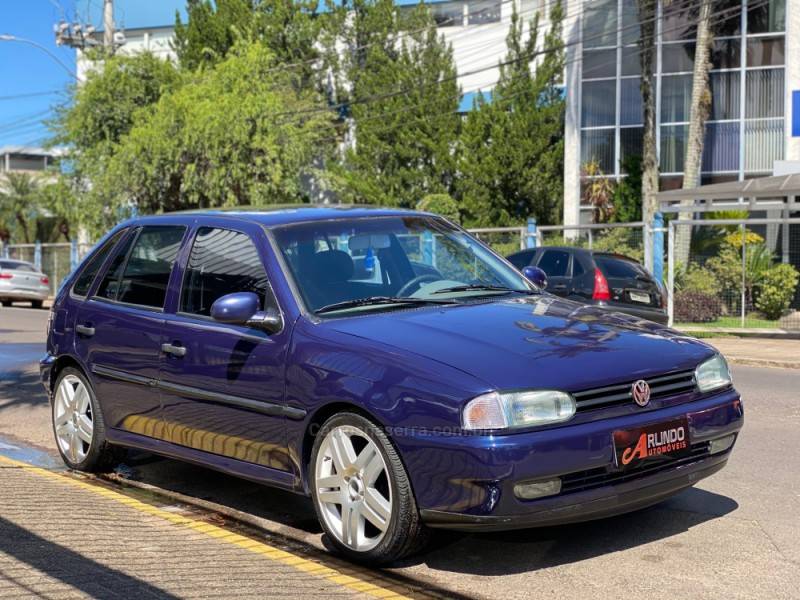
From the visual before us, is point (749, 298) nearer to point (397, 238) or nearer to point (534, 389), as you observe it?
point (397, 238)

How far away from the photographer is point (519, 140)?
108ft

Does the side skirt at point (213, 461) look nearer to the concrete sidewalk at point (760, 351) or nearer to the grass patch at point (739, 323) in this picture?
the concrete sidewalk at point (760, 351)

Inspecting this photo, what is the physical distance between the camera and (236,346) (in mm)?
5402

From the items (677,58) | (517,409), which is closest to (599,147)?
(677,58)

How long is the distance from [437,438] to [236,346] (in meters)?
1.48

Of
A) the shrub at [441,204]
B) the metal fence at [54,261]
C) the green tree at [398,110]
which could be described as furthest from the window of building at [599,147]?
the metal fence at [54,261]

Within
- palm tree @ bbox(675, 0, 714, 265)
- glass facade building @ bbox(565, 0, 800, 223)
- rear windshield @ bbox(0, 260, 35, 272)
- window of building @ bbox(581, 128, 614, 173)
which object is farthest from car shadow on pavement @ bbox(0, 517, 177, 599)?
rear windshield @ bbox(0, 260, 35, 272)

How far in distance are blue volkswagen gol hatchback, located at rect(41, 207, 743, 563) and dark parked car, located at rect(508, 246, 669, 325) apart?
8240 millimetres

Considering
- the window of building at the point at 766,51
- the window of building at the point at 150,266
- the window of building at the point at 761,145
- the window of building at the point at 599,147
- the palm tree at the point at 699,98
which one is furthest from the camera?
the window of building at the point at 599,147

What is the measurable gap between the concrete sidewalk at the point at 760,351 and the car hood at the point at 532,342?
9.59m

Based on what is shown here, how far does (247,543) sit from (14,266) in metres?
28.3

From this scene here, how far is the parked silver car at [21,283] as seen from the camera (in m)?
30.6

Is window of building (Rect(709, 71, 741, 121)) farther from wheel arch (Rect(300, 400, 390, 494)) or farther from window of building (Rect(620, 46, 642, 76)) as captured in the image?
wheel arch (Rect(300, 400, 390, 494))

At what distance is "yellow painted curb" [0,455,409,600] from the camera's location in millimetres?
4485
